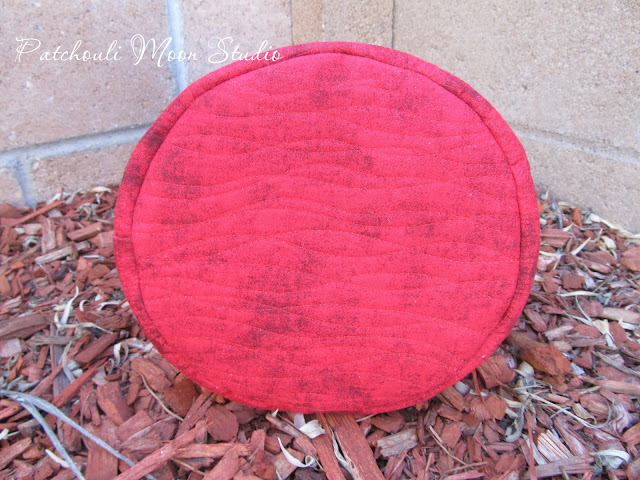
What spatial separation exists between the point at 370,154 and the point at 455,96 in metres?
0.16

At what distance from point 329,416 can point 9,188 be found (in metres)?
1.06

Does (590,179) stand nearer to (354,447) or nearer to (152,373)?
(354,447)

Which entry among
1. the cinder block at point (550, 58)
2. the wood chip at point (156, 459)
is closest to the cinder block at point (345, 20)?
the cinder block at point (550, 58)

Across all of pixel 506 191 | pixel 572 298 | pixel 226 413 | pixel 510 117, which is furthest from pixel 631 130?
pixel 226 413

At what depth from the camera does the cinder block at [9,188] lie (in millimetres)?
1269

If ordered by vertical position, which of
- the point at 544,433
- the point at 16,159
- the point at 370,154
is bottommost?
the point at 544,433

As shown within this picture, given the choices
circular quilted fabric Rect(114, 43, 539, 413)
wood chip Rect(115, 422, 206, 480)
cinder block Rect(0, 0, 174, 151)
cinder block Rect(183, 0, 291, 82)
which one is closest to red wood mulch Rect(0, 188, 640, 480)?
wood chip Rect(115, 422, 206, 480)

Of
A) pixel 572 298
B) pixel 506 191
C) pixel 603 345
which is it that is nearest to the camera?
pixel 506 191

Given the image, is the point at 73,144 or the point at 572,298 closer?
the point at 572,298

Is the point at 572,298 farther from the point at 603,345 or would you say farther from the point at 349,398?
the point at 349,398

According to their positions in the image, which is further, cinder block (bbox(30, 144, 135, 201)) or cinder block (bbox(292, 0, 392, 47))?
cinder block (bbox(292, 0, 392, 47))

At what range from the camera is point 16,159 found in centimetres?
127

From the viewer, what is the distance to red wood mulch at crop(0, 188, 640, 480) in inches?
30.4

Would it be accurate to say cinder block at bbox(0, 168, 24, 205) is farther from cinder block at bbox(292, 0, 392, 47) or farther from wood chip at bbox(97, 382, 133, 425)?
cinder block at bbox(292, 0, 392, 47)
